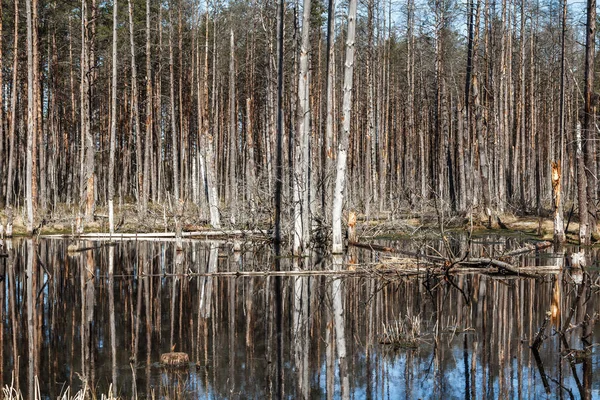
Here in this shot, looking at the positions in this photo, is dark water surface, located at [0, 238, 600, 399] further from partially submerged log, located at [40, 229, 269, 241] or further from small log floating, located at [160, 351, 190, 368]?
partially submerged log, located at [40, 229, 269, 241]

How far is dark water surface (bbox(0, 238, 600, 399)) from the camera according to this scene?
6.12 metres

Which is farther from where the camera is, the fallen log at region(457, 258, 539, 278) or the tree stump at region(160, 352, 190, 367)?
the fallen log at region(457, 258, 539, 278)

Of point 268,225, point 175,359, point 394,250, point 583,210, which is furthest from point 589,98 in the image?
point 175,359

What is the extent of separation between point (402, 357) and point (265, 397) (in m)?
1.94

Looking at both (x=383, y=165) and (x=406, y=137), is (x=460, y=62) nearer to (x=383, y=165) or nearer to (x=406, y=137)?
(x=406, y=137)

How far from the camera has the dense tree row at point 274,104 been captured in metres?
23.3

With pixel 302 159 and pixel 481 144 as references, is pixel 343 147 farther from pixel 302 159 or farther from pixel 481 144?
pixel 481 144

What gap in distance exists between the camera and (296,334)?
812 centimetres

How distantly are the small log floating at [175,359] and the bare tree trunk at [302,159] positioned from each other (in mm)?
9833

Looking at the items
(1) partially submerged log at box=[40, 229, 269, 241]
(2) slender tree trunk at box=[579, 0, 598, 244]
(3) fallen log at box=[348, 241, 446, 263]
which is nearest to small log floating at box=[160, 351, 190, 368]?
(3) fallen log at box=[348, 241, 446, 263]

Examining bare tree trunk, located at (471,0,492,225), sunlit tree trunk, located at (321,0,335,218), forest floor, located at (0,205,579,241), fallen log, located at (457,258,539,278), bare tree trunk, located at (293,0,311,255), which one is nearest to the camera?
fallen log, located at (457,258,539,278)

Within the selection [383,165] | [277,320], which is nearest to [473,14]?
[383,165]

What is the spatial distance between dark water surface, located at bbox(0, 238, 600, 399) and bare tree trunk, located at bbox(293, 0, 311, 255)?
3.48 metres

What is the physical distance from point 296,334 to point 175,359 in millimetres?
1812
